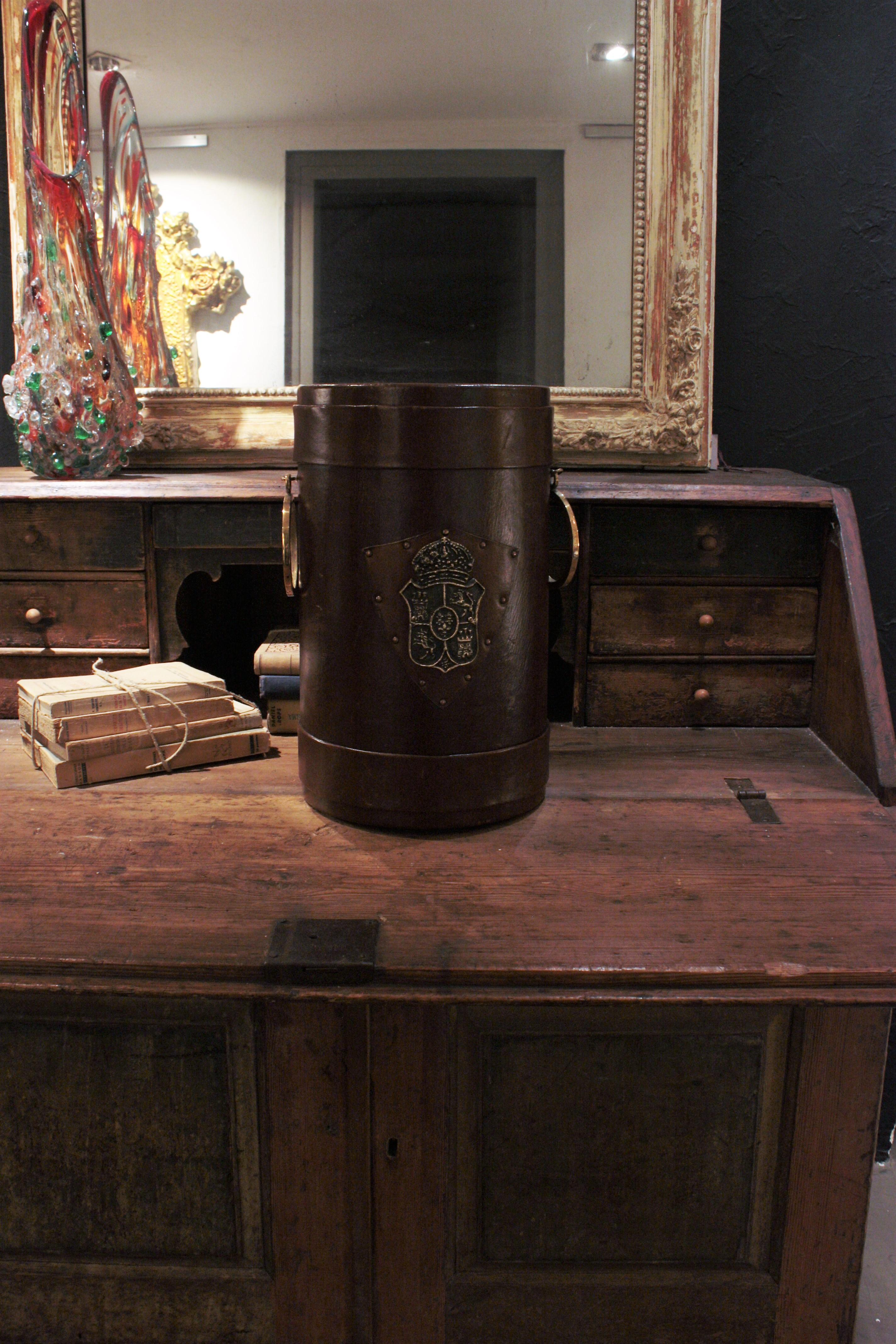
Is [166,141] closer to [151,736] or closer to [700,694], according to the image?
[151,736]

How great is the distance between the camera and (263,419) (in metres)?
1.65

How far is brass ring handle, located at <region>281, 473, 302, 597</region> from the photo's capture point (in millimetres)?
1146

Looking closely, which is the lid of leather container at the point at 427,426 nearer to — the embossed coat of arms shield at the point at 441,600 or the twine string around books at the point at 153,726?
the embossed coat of arms shield at the point at 441,600

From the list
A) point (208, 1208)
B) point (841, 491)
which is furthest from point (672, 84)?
point (208, 1208)

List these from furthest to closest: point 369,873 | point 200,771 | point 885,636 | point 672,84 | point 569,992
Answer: point 885,636
point 672,84
point 200,771
point 369,873
point 569,992

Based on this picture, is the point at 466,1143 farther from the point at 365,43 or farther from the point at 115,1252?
the point at 365,43

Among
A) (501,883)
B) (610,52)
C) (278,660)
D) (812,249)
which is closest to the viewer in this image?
(501,883)

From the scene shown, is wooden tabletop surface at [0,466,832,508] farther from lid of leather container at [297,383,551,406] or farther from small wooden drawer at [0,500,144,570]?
lid of leather container at [297,383,551,406]

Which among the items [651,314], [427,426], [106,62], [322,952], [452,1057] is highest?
[106,62]

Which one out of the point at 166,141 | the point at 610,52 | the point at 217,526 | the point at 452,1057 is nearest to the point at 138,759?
the point at 217,526

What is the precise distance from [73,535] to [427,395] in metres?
0.61

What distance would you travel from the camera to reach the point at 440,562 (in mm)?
1080

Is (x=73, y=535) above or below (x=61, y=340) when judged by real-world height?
below

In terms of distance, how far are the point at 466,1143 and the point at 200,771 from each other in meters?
0.54
